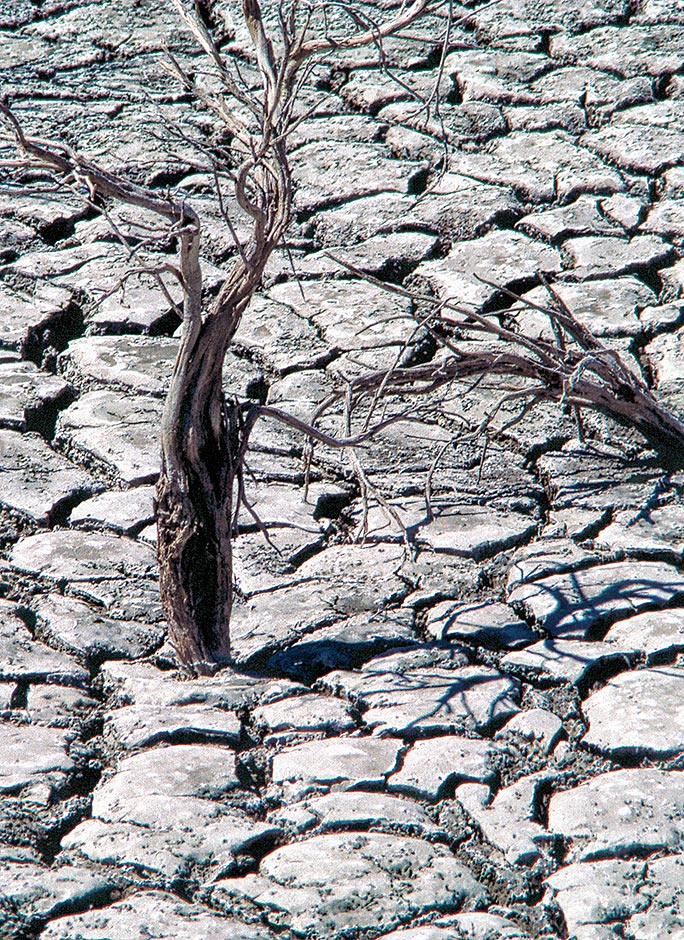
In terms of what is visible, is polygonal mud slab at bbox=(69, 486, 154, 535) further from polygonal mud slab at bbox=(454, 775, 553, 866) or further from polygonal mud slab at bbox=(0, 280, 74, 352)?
polygonal mud slab at bbox=(454, 775, 553, 866)

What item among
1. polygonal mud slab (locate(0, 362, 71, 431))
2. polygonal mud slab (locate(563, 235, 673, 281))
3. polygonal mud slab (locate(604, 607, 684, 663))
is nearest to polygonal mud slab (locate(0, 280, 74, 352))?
polygonal mud slab (locate(0, 362, 71, 431))

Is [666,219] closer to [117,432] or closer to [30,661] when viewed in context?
[117,432]

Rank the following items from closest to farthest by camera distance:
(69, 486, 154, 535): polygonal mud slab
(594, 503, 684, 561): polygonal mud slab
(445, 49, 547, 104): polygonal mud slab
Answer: (594, 503, 684, 561): polygonal mud slab < (69, 486, 154, 535): polygonal mud slab < (445, 49, 547, 104): polygonal mud slab

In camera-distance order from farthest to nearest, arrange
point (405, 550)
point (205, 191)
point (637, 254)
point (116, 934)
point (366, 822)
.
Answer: point (205, 191), point (637, 254), point (405, 550), point (366, 822), point (116, 934)

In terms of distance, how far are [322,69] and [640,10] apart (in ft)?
3.89

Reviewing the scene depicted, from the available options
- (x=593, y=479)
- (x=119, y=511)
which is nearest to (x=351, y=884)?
(x=119, y=511)

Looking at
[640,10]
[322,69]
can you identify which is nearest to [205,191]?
[322,69]

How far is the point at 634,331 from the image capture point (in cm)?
317

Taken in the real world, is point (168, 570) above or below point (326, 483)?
below

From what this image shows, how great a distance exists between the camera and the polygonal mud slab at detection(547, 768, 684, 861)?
1681 millimetres

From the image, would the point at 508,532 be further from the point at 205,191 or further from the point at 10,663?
the point at 205,191

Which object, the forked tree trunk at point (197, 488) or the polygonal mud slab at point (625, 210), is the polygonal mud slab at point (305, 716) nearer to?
the forked tree trunk at point (197, 488)

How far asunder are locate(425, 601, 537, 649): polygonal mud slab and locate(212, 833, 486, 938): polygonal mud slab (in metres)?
0.55

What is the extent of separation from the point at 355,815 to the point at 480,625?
1.89 feet
